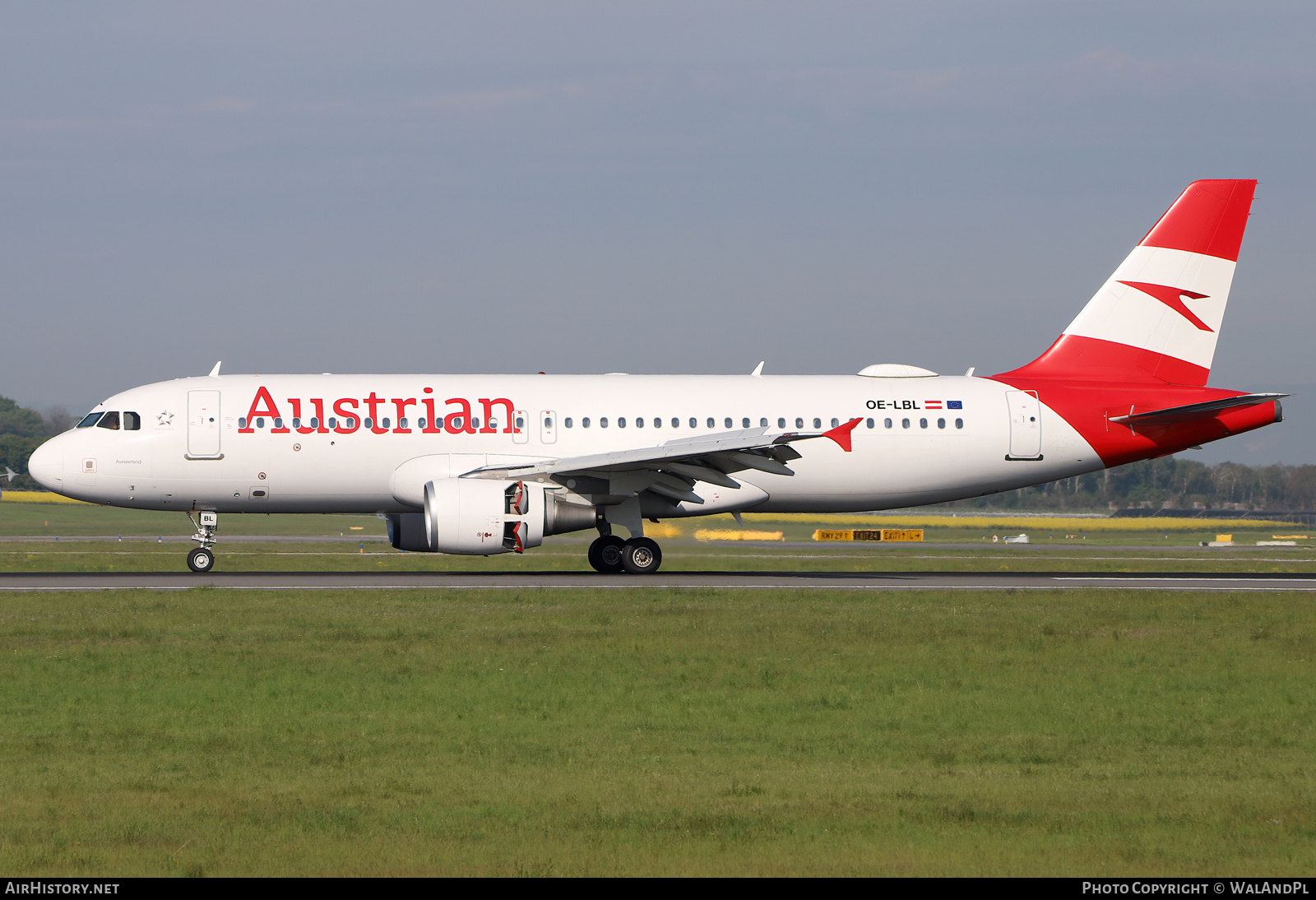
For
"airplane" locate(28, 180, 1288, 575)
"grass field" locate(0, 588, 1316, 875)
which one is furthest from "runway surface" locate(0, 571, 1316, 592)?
"grass field" locate(0, 588, 1316, 875)

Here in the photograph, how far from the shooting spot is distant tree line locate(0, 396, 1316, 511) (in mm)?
118250

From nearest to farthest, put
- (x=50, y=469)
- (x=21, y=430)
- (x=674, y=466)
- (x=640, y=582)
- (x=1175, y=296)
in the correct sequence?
(x=640, y=582) < (x=674, y=466) < (x=50, y=469) < (x=1175, y=296) < (x=21, y=430)

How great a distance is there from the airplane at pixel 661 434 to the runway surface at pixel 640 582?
0.95 m

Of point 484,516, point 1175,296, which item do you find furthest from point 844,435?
point 1175,296

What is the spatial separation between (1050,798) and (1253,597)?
16.4 m

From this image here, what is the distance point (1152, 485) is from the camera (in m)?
146

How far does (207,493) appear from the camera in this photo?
27.9 m

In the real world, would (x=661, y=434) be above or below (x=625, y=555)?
above

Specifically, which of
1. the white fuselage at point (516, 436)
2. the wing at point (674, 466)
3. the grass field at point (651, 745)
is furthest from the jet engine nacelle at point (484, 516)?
the grass field at point (651, 745)

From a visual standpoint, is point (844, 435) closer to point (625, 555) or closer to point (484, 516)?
point (625, 555)

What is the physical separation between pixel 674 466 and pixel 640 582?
2539mm

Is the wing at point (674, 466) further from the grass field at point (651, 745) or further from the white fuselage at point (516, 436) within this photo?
the grass field at point (651, 745)
